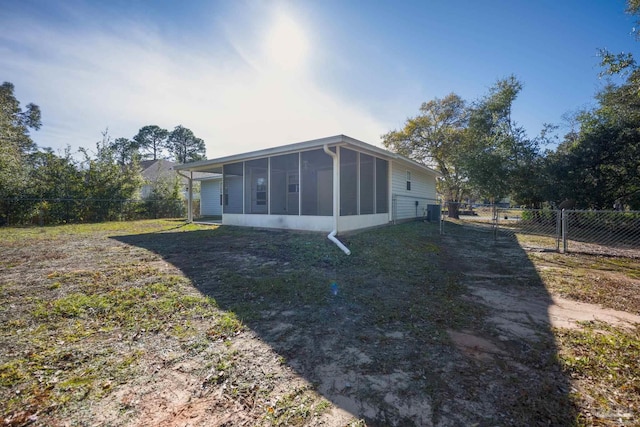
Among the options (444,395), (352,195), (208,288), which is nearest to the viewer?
(444,395)

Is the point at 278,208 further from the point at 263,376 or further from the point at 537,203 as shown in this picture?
→ the point at 537,203

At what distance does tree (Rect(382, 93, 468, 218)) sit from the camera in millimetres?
16997

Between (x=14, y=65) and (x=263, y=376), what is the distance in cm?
960

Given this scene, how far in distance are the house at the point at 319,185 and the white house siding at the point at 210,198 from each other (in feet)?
15.6

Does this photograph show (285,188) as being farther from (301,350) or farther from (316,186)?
(301,350)

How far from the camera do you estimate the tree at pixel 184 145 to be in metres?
39.8

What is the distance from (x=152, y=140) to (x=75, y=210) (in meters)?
33.2

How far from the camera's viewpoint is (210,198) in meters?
16.2

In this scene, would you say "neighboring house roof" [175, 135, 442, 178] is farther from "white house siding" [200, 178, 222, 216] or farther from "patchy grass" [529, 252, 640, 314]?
"white house siding" [200, 178, 222, 216]

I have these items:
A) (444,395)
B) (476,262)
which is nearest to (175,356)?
(444,395)

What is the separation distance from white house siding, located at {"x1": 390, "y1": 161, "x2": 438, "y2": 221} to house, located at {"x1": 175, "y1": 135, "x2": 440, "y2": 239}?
0.04 meters

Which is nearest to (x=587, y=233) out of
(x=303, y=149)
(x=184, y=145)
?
(x=303, y=149)

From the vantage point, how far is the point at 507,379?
1.65 metres

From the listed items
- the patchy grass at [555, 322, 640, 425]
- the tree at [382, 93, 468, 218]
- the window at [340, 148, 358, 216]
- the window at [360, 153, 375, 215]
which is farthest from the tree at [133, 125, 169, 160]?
the patchy grass at [555, 322, 640, 425]
